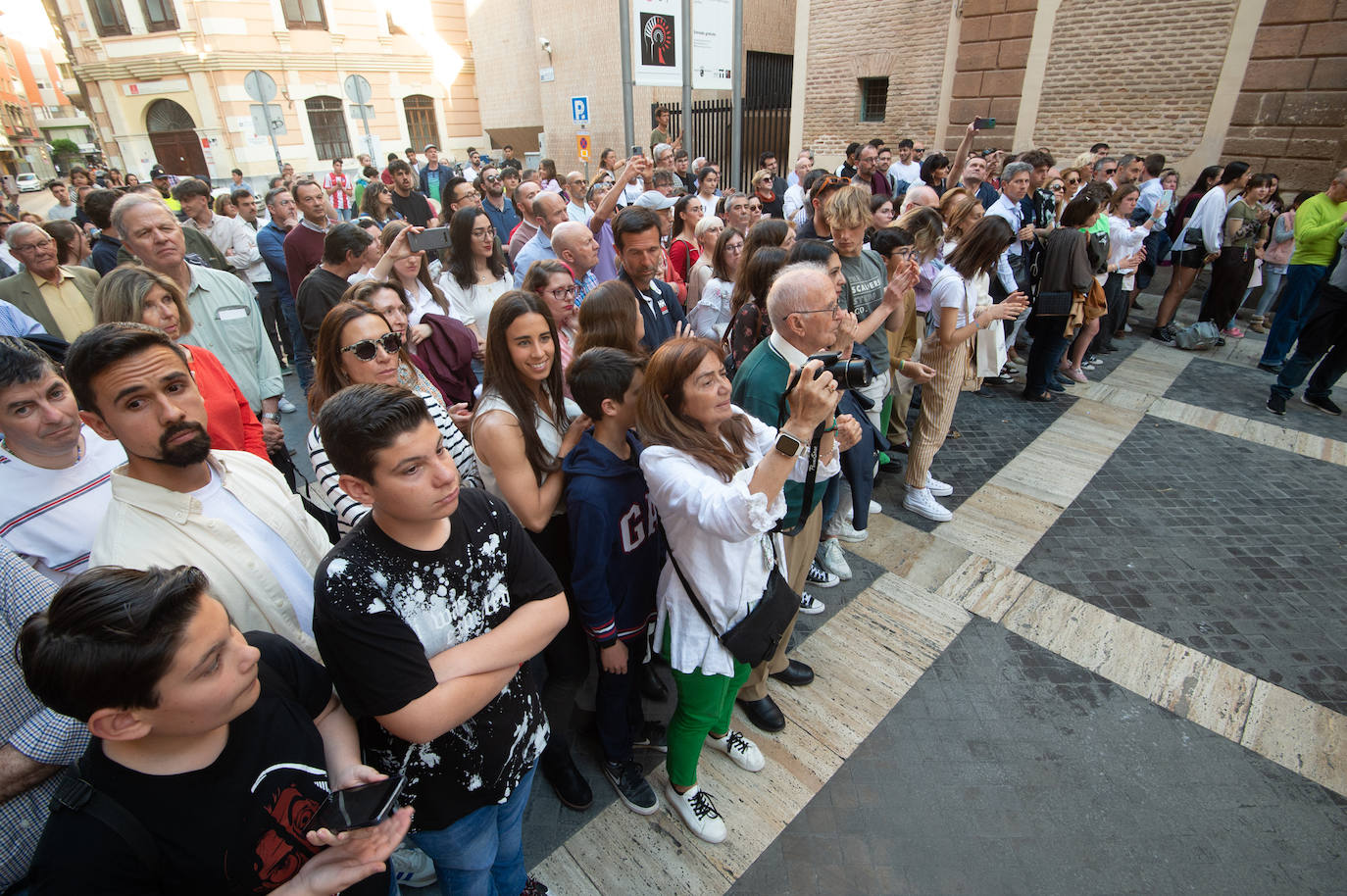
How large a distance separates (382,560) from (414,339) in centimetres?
206

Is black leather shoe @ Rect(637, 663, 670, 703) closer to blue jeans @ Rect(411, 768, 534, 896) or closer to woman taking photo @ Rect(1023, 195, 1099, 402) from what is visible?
blue jeans @ Rect(411, 768, 534, 896)

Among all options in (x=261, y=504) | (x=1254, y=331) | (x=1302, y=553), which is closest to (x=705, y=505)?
(x=261, y=504)

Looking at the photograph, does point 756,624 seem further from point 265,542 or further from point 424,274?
point 424,274

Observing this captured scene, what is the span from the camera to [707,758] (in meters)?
2.78

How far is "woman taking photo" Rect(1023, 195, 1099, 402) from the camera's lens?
548 centimetres

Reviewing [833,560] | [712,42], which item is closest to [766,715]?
[833,560]

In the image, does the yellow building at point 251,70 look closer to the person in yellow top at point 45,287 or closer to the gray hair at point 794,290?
the person in yellow top at point 45,287

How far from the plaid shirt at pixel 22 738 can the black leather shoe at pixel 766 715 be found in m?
2.34

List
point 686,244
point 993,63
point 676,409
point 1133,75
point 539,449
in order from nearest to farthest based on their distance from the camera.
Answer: point 676,409 → point 539,449 → point 686,244 → point 1133,75 → point 993,63

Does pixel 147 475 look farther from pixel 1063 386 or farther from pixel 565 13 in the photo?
pixel 565 13

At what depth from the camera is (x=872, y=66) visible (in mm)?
13375

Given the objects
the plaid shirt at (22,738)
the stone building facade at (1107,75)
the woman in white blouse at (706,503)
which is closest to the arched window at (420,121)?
the stone building facade at (1107,75)

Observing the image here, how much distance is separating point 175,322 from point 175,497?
1.63m

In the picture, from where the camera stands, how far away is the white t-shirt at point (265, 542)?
1.77 meters
